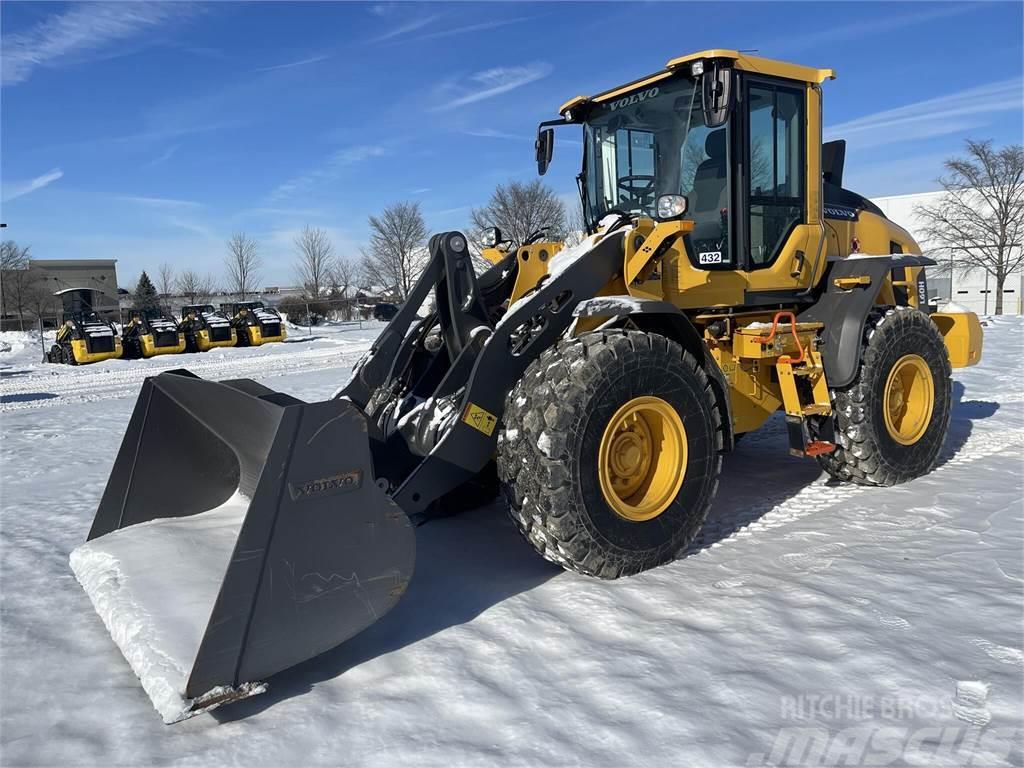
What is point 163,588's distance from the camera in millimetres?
3109

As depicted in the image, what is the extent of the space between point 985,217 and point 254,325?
31.8 m

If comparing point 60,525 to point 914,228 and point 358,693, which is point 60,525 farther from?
point 914,228

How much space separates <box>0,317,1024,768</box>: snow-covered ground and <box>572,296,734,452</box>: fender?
783 millimetres

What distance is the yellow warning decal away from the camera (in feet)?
11.7

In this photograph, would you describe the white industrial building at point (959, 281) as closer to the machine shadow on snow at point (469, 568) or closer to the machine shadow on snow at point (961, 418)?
the machine shadow on snow at point (961, 418)

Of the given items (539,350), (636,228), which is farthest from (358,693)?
(636,228)

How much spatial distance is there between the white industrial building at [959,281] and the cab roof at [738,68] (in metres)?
36.0

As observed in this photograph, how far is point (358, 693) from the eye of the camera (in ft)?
9.09

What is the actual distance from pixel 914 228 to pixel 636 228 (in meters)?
38.7

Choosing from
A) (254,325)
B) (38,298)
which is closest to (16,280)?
(38,298)

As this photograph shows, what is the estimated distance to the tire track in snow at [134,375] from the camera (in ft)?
40.8

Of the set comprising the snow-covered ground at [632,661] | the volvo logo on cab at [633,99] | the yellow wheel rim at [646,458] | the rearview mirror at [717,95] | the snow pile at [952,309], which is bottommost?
the snow-covered ground at [632,661]

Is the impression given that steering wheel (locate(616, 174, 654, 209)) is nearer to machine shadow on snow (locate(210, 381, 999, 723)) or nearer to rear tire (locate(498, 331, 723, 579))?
rear tire (locate(498, 331, 723, 579))
